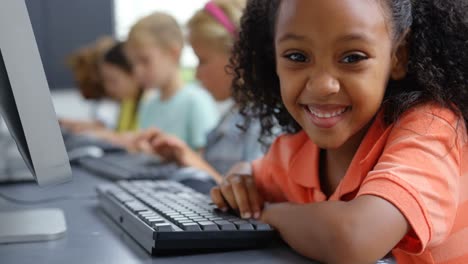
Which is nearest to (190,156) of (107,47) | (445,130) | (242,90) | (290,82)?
(242,90)

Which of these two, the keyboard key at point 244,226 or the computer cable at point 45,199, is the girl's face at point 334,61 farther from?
the computer cable at point 45,199

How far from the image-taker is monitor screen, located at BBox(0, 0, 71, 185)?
0.55 m

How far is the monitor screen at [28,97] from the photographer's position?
1.80ft

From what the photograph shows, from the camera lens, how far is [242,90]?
958 mm

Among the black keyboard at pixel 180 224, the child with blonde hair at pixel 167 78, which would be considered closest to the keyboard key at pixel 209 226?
the black keyboard at pixel 180 224

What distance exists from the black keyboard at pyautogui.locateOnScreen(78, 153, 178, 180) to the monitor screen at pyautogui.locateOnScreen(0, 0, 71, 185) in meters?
0.49

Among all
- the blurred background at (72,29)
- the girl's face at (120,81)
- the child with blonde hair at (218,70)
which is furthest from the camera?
the blurred background at (72,29)

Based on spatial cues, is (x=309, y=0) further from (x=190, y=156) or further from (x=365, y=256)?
(x=190, y=156)

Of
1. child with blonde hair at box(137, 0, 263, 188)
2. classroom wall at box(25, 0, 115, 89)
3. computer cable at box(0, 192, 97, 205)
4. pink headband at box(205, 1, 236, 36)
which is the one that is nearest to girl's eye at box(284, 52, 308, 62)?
computer cable at box(0, 192, 97, 205)

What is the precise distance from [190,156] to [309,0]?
2.53 feet

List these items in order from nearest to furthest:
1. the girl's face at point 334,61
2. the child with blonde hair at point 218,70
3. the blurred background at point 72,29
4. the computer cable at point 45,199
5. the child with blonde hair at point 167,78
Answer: the girl's face at point 334,61
the computer cable at point 45,199
the child with blonde hair at point 218,70
the child with blonde hair at point 167,78
the blurred background at point 72,29

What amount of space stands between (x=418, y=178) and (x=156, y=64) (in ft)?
5.72

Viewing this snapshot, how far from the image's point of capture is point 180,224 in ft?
2.03

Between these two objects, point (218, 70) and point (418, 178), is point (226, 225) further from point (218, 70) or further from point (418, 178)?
point (218, 70)
